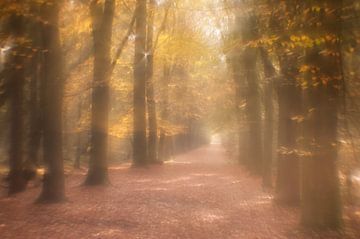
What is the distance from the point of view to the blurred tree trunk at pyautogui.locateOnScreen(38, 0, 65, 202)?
1309cm

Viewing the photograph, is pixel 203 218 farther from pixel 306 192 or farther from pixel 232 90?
pixel 232 90

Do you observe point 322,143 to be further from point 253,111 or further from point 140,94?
point 140,94

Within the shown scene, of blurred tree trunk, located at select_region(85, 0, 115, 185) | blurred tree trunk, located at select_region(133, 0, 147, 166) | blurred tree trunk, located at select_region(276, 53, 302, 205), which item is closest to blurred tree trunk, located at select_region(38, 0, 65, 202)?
blurred tree trunk, located at select_region(85, 0, 115, 185)

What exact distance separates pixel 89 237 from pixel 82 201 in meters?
4.28

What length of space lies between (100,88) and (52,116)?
4495mm

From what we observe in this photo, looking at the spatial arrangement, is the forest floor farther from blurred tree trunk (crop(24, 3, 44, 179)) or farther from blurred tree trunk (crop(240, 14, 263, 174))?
blurred tree trunk (crop(240, 14, 263, 174))

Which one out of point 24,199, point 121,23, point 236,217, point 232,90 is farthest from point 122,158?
point 236,217

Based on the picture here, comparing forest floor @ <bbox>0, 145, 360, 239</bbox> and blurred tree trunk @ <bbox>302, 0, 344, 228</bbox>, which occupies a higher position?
blurred tree trunk @ <bbox>302, 0, 344, 228</bbox>

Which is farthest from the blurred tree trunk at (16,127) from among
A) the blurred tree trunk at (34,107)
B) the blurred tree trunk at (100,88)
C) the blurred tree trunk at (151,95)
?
the blurred tree trunk at (151,95)

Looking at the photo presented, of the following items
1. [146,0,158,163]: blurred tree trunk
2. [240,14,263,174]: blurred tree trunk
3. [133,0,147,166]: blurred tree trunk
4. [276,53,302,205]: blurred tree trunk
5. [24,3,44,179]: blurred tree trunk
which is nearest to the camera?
[276,53,302,205]: blurred tree trunk

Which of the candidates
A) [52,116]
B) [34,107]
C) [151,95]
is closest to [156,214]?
[52,116]

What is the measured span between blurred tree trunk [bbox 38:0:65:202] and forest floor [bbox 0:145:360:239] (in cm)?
72

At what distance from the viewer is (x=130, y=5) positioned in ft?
79.0

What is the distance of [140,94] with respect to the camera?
2427cm
